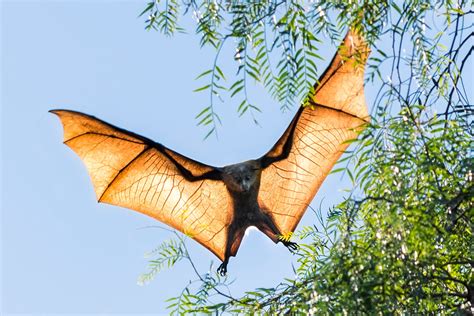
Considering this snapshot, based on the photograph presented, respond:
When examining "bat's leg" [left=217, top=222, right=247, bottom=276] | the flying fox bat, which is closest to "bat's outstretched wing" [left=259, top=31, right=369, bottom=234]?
the flying fox bat

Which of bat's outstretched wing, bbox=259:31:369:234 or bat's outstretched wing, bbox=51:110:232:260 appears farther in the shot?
bat's outstretched wing, bbox=51:110:232:260

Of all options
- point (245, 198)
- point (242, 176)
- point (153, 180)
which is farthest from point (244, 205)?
point (153, 180)

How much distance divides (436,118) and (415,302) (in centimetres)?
63

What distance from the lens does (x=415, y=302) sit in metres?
2.11

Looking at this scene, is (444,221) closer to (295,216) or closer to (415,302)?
(415,302)

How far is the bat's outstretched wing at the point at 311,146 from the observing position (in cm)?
468

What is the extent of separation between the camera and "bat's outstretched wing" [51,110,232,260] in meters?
5.15

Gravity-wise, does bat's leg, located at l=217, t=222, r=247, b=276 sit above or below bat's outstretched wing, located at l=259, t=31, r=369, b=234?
below

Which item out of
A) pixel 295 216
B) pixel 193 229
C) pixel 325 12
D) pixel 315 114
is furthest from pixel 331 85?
pixel 325 12

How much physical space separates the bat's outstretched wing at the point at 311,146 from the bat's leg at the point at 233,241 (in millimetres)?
282

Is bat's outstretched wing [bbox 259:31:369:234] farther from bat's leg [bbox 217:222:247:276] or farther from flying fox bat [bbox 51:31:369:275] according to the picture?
bat's leg [bbox 217:222:247:276]

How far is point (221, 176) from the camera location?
18.8 ft

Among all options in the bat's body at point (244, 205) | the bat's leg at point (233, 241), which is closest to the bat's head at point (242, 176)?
the bat's body at point (244, 205)

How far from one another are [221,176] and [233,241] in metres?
0.57
